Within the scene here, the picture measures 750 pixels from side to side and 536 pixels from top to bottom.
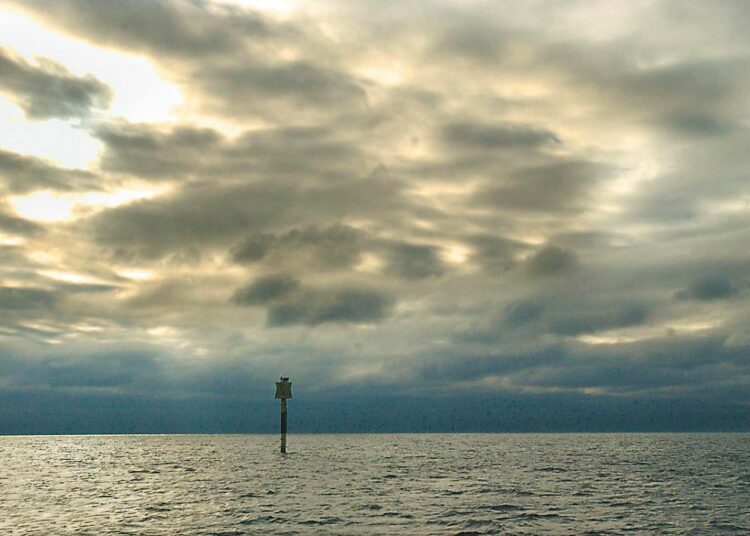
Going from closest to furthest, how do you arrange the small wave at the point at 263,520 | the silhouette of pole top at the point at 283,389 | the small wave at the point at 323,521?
the small wave at the point at 323,521 < the small wave at the point at 263,520 < the silhouette of pole top at the point at 283,389

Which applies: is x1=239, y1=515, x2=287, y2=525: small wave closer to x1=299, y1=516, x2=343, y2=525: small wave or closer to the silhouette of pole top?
x1=299, y1=516, x2=343, y2=525: small wave

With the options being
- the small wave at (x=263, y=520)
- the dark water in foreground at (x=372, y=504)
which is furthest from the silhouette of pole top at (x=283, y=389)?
the small wave at (x=263, y=520)

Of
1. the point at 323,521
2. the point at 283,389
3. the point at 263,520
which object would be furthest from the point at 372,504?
the point at 283,389

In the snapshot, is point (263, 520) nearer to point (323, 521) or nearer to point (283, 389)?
point (323, 521)

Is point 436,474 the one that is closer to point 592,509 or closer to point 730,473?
point 592,509

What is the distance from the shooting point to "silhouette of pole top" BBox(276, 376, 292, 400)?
91000mm

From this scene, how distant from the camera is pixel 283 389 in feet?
301

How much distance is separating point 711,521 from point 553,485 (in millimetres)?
19477

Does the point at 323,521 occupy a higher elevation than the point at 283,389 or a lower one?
lower

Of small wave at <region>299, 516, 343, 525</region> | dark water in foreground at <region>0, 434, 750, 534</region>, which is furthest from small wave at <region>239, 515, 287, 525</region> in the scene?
small wave at <region>299, 516, 343, 525</region>

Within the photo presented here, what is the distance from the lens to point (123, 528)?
30.8 metres

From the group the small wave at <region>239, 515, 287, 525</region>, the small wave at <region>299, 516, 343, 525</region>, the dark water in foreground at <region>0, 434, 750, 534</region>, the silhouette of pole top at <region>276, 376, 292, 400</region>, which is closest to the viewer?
the dark water in foreground at <region>0, 434, 750, 534</region>

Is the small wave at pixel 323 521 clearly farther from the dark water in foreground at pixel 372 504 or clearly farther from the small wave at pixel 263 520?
the small wave at pixel 263 520

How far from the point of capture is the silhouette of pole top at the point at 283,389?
299ft
